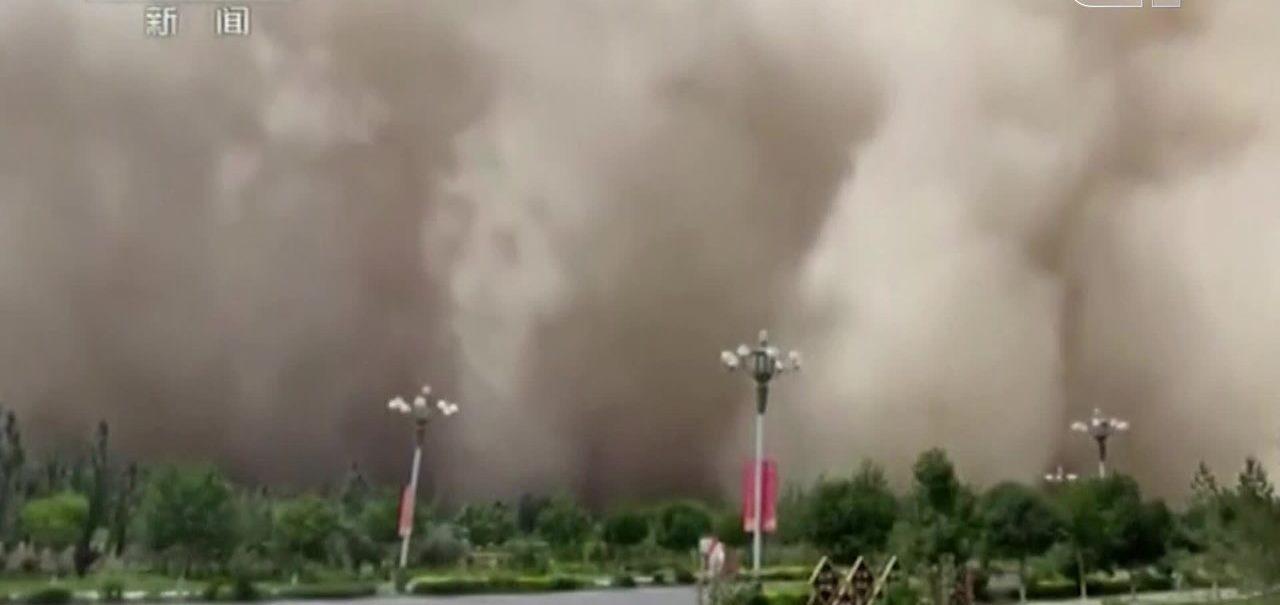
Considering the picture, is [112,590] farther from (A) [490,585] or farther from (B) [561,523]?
(B) [561,523]

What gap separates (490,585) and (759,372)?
1.75 meters

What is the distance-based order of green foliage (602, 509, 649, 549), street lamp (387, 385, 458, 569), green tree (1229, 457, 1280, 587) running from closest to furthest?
green tree (1229, 457, 1280, 587) < street lamp (387, 385, 458, 569) < green foliage (602, 509, 649, 549)

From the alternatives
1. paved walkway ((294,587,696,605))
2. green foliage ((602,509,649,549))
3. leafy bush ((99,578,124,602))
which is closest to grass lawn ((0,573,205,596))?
leafy bush ((99,578,124,602))

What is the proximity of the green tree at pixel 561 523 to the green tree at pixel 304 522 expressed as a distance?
1027 mm

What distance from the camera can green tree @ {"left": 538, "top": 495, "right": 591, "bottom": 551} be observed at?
695 cm

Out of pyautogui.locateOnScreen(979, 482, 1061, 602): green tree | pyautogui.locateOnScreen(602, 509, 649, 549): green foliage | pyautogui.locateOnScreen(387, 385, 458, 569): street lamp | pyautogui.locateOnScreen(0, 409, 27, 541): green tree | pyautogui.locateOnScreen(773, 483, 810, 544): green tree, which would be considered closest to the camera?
pyautogui.locateOnScreen(0, 409, 27, 541): green tree

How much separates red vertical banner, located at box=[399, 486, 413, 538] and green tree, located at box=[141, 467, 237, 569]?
2.67 ft

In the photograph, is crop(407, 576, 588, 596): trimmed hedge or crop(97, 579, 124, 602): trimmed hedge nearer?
crop(97, 579, 124, 602): trimmed hedge

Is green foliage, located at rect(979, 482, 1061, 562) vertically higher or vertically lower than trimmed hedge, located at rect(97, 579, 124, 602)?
higher

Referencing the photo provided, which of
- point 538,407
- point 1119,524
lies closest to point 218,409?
point 538,407

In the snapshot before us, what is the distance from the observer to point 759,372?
713cm

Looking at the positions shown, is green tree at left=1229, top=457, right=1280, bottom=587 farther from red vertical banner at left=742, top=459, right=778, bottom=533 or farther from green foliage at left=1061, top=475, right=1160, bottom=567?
red vertical banner at left=742, top=459, right=778, bottom=533

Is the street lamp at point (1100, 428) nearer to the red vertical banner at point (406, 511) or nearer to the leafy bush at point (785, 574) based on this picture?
the leafy bush at point (785, 574)

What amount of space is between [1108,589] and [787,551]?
1.81m
